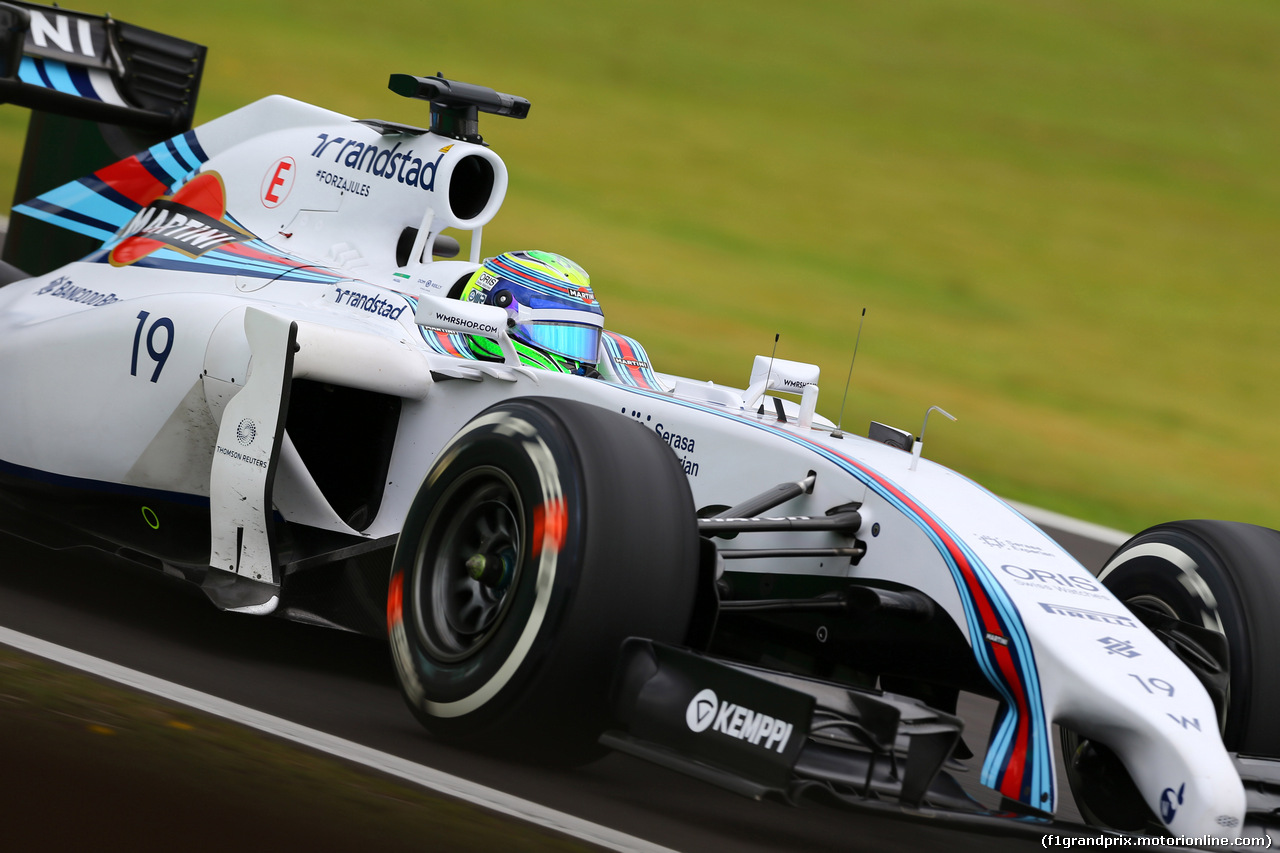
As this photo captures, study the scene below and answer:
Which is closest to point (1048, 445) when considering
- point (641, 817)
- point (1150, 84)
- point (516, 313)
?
point (516, 313)

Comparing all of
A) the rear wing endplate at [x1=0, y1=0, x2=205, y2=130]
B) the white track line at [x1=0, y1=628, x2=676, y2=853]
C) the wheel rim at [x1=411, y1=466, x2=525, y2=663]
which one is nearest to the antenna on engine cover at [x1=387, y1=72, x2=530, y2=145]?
the rear wing endplate at [x1=0, y1=0, x2=205, y2=130]

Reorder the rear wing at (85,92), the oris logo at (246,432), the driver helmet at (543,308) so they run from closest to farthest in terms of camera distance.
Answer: the oris logo at (246,432) < the driver helmet at (543,308) < the rear wing at (85,92)

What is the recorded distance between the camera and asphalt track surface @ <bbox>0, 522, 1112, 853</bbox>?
3.50 m

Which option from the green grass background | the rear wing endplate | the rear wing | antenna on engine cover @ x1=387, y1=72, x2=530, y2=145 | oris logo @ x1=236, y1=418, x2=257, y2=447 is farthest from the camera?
the green grass background

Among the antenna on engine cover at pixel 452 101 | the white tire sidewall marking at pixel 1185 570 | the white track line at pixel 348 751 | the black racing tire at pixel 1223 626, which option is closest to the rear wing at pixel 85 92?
the antenna on engine cover at pixel 452 101

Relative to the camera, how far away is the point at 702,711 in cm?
376

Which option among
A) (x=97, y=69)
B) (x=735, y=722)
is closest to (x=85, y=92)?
(x=97, y=69)

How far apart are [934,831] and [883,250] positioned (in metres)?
15.5

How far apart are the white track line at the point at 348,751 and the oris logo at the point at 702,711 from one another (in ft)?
1.08

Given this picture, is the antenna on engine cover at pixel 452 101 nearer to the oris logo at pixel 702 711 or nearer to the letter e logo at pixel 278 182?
the letter e logo at pixel 278 182

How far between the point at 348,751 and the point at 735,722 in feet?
3.71

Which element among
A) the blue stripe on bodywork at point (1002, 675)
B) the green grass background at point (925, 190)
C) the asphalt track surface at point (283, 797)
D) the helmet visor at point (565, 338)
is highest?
the green grass background at point (925, 190)

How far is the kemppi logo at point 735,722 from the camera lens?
3.59 metres

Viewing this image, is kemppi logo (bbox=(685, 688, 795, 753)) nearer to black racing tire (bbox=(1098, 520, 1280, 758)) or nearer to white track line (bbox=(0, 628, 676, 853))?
white track line (bbox=(0, 628, 676, 853))
